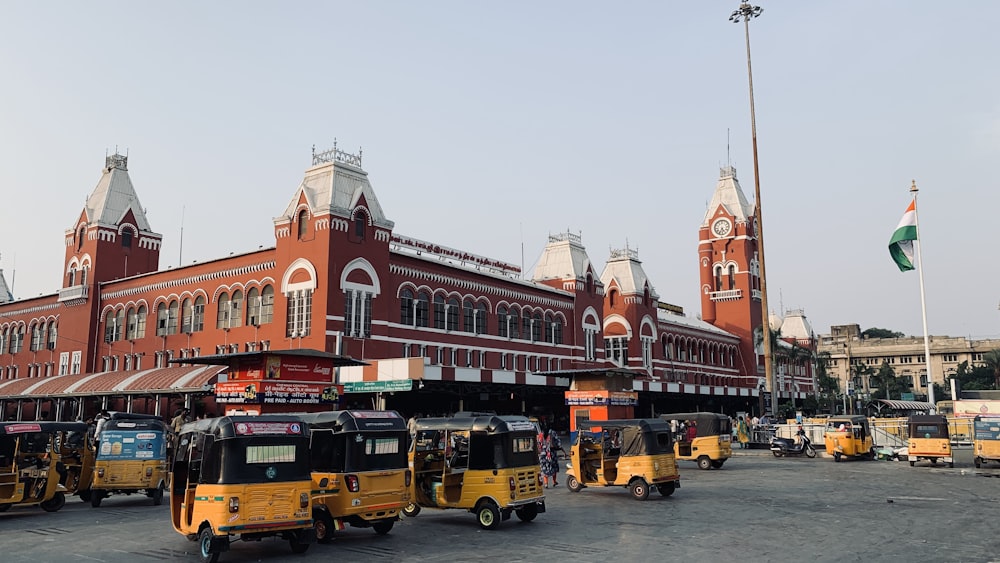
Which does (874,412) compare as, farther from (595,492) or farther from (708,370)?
(595,492)

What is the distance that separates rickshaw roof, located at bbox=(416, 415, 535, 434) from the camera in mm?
16531

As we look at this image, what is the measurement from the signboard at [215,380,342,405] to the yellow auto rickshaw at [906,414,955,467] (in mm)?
23544

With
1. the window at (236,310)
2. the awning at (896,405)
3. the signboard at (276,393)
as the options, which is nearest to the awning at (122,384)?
the window at (236,310)

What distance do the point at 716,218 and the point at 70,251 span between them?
61393 millimetres

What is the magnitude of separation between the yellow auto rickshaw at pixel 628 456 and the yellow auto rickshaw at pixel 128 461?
37.5 feet

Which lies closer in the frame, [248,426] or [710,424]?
[248,426]

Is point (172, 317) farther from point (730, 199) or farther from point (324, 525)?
point (730, 199)

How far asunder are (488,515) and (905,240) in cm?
4196

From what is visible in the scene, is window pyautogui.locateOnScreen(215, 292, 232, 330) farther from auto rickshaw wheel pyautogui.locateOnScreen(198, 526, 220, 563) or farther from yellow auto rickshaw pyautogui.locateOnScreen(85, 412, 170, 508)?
auto rickshaw wheel pyautogui.locateOnScreen(198, 526, 220, 563)

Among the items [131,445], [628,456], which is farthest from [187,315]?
[628,456]

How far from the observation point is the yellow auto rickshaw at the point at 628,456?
2064 centimetres

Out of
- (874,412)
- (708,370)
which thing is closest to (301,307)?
(708,370)

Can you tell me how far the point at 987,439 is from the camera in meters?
28.7

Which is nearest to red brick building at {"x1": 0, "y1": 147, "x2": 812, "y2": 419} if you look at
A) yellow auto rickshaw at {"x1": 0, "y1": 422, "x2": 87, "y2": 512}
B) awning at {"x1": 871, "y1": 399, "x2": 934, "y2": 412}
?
awning at {"x1": 871, "y1": 399, "x2": 934, "y2": 412}
